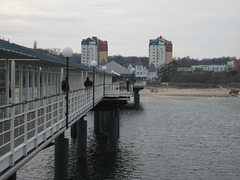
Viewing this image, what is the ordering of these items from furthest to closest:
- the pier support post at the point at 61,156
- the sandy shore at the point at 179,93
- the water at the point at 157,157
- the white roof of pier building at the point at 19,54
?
1. the sandy shore at the point at 179,93
2. the water at the point at 157,157
3. the pier support post at the point at 61,156
4. the white roof of pier building at the point at 19,54

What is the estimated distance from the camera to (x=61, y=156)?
1373 centimetres

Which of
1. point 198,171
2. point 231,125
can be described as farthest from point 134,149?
point 231,125

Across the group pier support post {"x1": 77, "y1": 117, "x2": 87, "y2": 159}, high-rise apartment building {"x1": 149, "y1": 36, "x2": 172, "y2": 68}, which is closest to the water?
pier support post {"x1": 77, "y1": 117, "x2": 87, "y2": 159}

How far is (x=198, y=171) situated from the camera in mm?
18891

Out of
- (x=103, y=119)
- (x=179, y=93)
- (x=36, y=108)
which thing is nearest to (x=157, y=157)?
(x=36, y=108)

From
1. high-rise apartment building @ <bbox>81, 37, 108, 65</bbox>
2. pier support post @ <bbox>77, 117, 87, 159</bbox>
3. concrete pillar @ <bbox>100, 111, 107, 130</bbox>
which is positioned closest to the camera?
pier support post @ <bbox>77, 117, 87, 159</bbox>

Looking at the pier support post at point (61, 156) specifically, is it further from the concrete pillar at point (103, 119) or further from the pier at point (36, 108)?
the concrete pillar at point (103, 119)

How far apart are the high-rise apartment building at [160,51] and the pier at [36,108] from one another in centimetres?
16342

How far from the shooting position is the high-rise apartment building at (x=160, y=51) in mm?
189250

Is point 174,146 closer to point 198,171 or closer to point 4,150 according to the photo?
point 198,171

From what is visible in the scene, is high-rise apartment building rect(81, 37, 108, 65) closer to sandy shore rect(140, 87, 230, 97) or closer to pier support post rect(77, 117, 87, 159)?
sandy shore rect(140, 87, 230, 97)

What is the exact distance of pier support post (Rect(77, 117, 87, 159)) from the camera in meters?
20.1

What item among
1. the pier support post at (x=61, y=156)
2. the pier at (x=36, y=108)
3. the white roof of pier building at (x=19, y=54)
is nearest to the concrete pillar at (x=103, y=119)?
the pier at (x=36, y=108)

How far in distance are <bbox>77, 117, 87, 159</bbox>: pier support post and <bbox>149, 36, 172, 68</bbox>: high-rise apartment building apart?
557 feet
